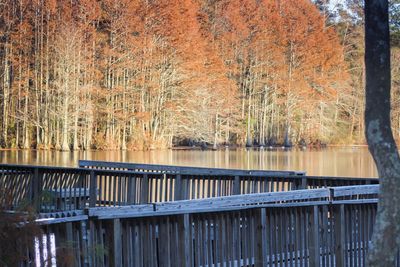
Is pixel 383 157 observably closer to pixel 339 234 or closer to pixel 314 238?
pixel 314 238

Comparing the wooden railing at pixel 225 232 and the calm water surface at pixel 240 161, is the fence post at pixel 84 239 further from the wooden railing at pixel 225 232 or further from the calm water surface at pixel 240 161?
the calm water surface at pixel 240 161

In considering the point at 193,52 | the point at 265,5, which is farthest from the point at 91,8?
the point at 265,5

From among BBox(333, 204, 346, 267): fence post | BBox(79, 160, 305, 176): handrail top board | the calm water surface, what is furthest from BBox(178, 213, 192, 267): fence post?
the calm water surface

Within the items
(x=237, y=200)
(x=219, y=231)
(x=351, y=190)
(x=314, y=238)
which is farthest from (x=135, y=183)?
(x=219, y=231)

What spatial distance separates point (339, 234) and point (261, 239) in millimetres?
1217

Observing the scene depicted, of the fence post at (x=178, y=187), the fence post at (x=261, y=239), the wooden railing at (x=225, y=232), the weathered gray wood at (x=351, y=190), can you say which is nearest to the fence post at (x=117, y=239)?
the wooden railing at (x=225, y=232)

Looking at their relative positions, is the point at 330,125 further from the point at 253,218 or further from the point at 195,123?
the point at 253,218

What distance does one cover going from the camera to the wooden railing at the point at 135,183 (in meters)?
11.7

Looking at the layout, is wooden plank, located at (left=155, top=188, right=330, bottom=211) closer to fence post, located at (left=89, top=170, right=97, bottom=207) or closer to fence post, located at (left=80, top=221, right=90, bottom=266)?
fence post, located at (left=80, top=221, right=90, bottom=266)

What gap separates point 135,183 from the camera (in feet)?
40.3

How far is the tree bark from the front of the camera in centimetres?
509

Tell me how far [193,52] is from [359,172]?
26.9 m

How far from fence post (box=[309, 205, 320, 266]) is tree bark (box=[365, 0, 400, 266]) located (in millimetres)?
2428

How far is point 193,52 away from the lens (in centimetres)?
5300
